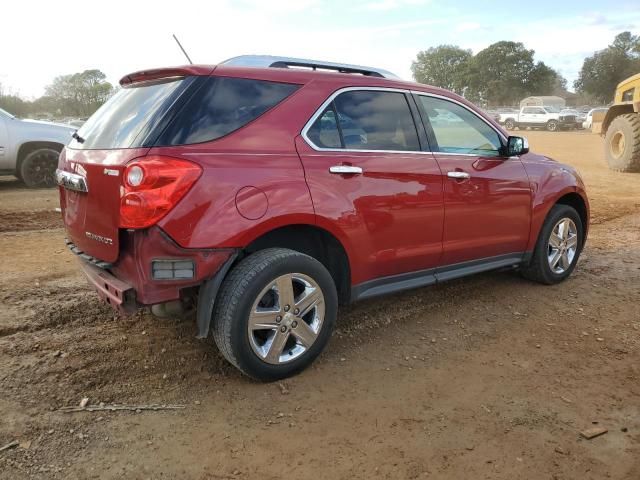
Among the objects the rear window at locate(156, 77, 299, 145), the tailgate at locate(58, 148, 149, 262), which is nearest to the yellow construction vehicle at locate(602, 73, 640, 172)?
the rear window at locate(156, 77, 299, 145)

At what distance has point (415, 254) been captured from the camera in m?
3.71

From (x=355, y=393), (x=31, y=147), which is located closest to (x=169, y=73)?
(x=355, y=393)

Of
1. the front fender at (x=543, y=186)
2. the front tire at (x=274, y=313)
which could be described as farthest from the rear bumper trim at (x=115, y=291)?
the front fender at (x=543, y=186)

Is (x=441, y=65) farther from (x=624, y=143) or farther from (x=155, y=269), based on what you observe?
(x=155, y=269)

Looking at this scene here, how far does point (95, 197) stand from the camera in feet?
9.53

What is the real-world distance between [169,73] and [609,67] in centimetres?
8584

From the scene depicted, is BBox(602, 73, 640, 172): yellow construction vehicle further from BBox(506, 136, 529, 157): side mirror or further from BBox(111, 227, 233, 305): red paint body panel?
BBox(111, 227, 233, 305): red paint body panel

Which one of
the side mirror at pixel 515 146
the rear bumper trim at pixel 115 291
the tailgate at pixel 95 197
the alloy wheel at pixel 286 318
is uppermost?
the side mirror at pixel 515 146

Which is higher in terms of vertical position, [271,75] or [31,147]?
[271,75]

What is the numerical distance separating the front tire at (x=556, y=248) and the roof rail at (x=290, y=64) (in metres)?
2.09

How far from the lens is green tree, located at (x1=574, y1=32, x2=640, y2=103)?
73250 millimetres

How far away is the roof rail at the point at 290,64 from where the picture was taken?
10.7 feet

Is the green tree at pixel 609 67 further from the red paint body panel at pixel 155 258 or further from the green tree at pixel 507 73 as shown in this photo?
the red paint body panel at pixel 155 258

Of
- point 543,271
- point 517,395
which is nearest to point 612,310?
point 543,271
